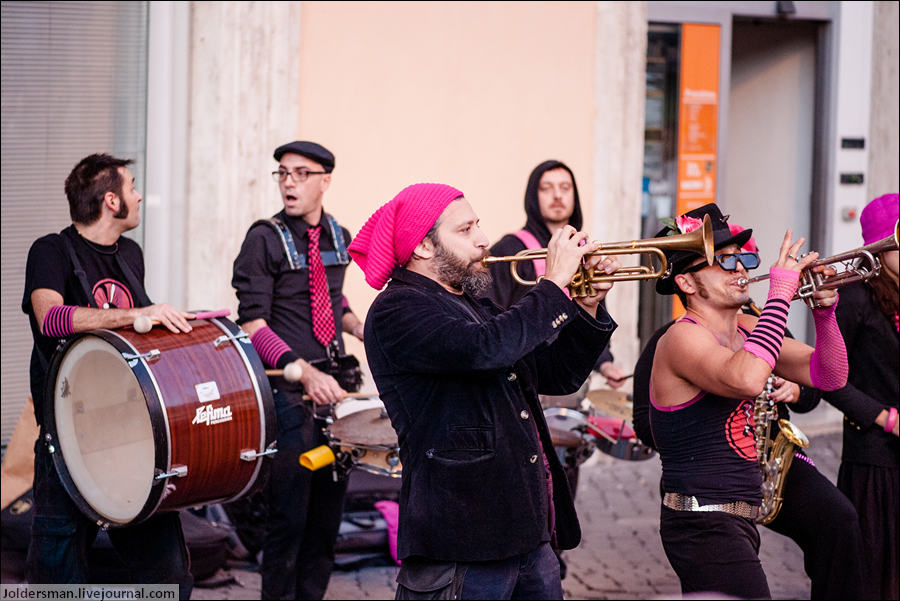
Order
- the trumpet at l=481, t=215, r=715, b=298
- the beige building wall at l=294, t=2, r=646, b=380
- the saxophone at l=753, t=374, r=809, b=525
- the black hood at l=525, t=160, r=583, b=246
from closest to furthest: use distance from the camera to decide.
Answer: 1. the trumpet at l=481, t=215, r=715, b=298
2. the saxophone at l=753, t=374, r=809, b=525
3. the black hood at l=525, t=160, r=583, b=246
4. the beige building wall at l=294, t=2, r=646, b=380

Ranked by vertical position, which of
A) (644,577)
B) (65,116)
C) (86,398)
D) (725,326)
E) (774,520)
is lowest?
(644,577)

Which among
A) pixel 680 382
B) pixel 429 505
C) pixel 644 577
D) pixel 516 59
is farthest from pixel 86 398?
pixel 516 59

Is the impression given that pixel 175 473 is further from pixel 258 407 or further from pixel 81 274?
pixel 81 274

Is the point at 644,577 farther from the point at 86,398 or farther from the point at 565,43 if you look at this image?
the point at 565,43

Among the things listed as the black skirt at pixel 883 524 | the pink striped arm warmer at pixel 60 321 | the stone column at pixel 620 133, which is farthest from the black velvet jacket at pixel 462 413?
the stone column at pixel 620 133

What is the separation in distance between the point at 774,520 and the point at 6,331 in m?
4.52

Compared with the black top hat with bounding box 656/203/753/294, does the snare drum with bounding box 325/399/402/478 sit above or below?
below

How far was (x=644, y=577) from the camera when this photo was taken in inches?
252

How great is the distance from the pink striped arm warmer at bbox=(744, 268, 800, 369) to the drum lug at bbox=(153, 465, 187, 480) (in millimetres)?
1987

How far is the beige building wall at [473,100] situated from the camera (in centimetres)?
768

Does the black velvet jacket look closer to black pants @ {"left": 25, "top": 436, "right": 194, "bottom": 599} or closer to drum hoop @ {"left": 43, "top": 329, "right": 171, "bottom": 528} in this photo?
drum hoop @ {"left": 43, "top": 329, "right": 171, "bottom": 528}

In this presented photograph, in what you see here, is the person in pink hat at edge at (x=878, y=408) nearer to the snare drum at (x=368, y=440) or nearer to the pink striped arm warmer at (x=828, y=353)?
the pink striped arm warmer at (x=828, y=353)

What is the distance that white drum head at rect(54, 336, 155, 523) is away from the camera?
15.2 feet

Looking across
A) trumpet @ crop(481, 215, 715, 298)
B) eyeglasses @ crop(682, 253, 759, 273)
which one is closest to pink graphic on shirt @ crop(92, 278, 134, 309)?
trumpet @ crop(481, 215, 715, 298)
